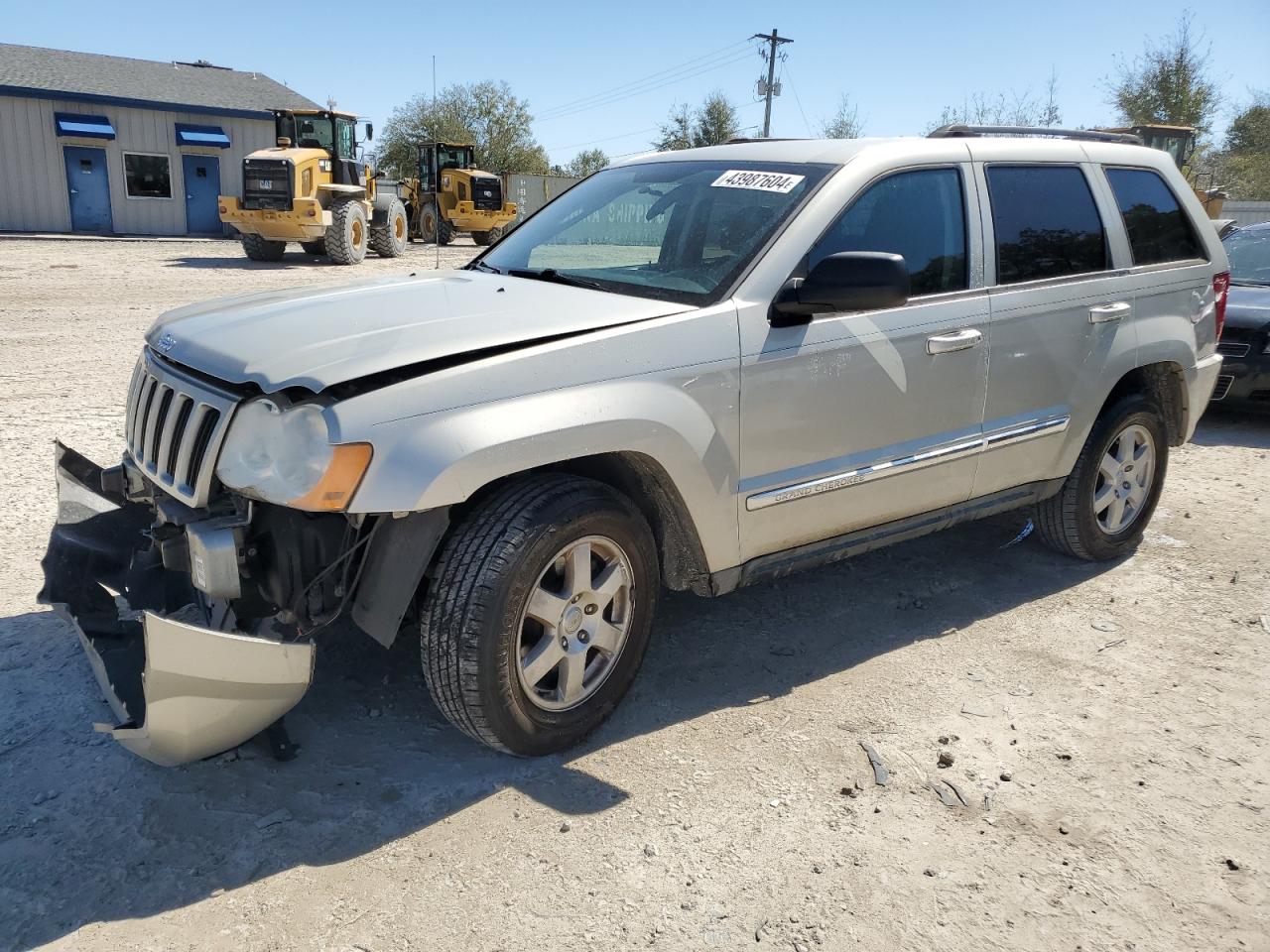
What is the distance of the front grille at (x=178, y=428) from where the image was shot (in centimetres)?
276

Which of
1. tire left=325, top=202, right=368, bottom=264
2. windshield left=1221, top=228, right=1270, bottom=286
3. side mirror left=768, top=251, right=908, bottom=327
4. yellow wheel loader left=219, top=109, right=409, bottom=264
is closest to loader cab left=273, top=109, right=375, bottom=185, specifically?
yellow wheel loader left=219, top=109, right=409, bottom=264

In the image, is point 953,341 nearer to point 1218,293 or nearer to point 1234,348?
point 1218,293

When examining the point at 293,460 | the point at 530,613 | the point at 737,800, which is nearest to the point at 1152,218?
the point at 737,800

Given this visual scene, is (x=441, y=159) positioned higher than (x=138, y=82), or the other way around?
(x=138, y=82)

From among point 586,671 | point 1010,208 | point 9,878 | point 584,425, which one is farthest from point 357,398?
point 1010,208

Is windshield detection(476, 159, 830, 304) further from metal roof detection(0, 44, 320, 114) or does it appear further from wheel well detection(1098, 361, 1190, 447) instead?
metal roof detection(0, 44, 320, 114)

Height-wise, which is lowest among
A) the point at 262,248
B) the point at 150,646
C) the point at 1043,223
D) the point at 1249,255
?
the point at 150,646

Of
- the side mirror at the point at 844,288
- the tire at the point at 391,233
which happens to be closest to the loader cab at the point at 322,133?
the tire at the point at 391,233

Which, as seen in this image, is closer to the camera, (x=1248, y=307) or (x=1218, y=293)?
(x=1218, y=293)

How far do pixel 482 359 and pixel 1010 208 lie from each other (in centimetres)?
252

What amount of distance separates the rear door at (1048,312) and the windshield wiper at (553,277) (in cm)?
163

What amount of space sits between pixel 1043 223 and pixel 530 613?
112 inches

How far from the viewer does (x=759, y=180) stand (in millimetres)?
3709

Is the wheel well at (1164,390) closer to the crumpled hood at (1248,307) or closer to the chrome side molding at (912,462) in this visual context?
the chrome side molding at (912,462)
